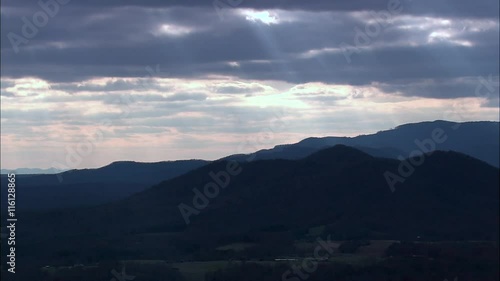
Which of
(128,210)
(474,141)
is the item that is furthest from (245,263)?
(474,141)

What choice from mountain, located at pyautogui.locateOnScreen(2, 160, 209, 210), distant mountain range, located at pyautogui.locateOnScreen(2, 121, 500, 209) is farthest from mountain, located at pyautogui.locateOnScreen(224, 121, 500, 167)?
mountain, located at pyautogui.locateOnScreen(2, 160, 209, 210)

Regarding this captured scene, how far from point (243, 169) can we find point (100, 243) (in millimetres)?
35231

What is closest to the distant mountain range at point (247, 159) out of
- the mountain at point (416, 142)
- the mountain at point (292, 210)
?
the mountain at point (416, 142)

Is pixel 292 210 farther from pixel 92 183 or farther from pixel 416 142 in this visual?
pixel 92 183

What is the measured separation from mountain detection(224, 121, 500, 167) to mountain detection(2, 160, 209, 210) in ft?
66.5

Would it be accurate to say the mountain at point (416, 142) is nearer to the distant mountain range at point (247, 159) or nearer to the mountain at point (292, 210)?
the distant mountain range at point (247, 159)

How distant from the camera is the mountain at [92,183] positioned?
138500 millimetres

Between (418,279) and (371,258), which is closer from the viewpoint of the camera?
(418,279)

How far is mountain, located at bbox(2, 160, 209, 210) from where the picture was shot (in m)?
138

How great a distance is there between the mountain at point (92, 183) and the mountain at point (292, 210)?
78.4 ft

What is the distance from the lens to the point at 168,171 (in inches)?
7259

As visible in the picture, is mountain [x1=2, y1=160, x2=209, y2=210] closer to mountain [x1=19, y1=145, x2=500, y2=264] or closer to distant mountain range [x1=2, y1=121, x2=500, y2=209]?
distant mountain range [x1=2, y1=121, x2=500, y2=209]

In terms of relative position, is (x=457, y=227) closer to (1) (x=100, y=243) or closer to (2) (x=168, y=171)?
(1) (x=100, y=243)

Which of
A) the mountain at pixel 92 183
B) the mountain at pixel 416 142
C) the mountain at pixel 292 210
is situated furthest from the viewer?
the mountain at pixel 416 142
